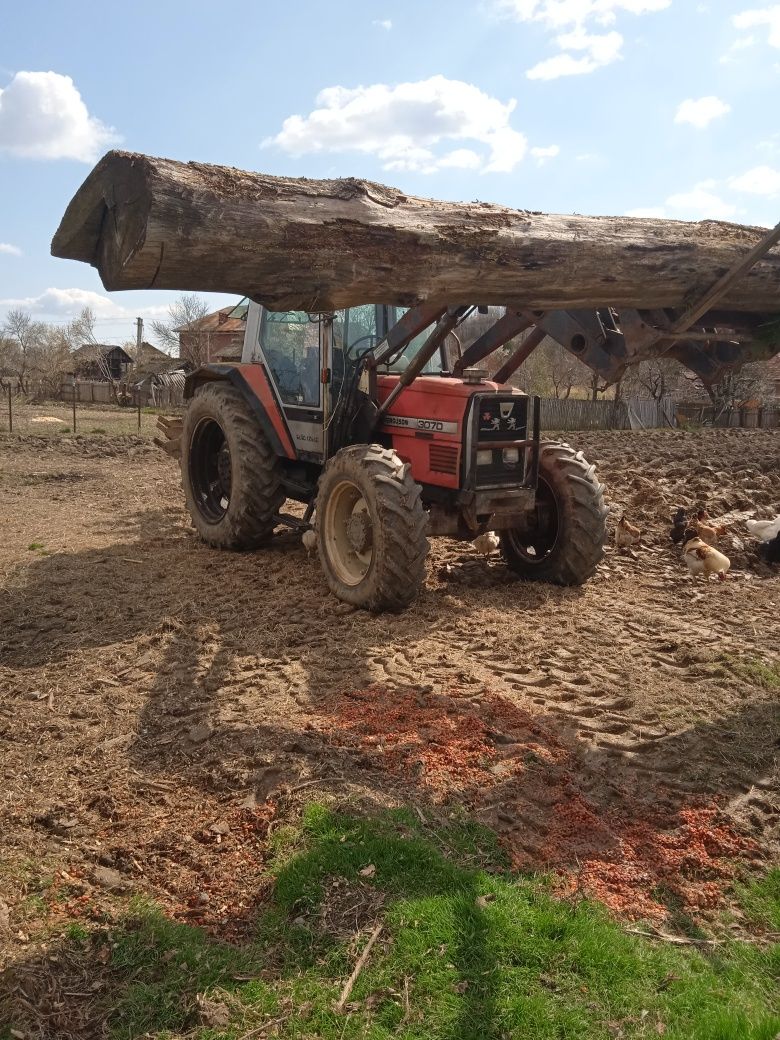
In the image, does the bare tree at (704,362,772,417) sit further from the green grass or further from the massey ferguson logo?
the green grass

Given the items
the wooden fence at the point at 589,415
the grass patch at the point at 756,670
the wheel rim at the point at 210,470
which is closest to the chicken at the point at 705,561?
the grass patch at the point at 756,670

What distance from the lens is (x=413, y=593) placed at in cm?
612

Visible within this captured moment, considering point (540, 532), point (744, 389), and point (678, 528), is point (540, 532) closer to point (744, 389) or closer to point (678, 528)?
point (678, 528)

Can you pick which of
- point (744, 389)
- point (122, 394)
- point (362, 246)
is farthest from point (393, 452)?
point (122, 394)

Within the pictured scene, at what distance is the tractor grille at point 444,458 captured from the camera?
21.6 ft

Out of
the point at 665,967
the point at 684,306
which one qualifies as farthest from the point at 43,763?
A: the point at 684,306

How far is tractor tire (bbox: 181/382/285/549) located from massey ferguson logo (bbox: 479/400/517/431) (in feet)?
7.22

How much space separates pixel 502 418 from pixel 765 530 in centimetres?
342

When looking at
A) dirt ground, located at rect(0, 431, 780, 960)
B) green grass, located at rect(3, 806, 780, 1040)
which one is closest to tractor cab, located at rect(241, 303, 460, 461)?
dirt ground, located at rect(0, 431, 780, 960)

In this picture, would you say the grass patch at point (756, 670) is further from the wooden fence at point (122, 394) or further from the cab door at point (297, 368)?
the wooden fence at point (122, 394)

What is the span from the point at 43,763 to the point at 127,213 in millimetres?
2409

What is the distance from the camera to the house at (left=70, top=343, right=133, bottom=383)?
53.5m

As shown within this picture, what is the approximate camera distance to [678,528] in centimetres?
857

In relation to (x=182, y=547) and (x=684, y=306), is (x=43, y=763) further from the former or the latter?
(x=182, y=547)
